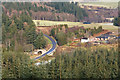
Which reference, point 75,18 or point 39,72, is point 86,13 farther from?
point 39,72

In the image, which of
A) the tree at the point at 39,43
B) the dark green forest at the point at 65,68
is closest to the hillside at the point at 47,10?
the tree at the point at 39,43

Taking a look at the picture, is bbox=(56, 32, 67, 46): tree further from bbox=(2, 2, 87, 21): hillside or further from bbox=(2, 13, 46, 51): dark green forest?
bbox=(2, 2, 87, 21): hillside

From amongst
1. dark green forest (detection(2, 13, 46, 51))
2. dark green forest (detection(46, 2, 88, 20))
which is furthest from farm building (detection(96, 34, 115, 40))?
dark green forest (detection(46, 2, 88, 20))

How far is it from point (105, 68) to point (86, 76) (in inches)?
36.0

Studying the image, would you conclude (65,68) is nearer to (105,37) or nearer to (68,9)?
(105,37)

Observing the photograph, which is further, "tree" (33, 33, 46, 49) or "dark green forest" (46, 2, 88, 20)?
"dark green forest" (46, 2, 88, 20)

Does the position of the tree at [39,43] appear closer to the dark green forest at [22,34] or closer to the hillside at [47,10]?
the dark green forest at [22,34]

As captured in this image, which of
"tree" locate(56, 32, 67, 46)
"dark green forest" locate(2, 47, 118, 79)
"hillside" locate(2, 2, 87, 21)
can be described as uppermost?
"hillside" locate(2, 2, 87, 21)

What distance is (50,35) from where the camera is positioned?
2950cm

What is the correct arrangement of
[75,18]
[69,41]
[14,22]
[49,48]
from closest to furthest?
1. [49,48]
2. [69,41]
3. [14,22]
4. [75,18]

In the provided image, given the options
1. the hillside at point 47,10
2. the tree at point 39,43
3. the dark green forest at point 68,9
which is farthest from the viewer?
the dark green forest at point 68,9

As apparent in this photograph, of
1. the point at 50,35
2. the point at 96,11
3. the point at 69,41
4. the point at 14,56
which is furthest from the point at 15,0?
the point at 14,56

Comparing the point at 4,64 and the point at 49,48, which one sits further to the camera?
the point at 49,48

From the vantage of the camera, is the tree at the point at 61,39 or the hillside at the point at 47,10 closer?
the tree at the point at 61,39
